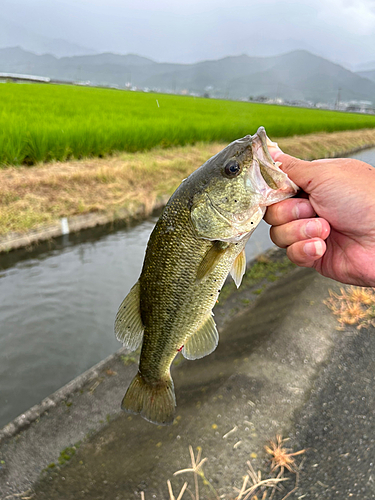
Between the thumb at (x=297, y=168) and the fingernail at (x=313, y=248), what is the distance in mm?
284

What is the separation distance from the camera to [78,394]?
11.3 ft

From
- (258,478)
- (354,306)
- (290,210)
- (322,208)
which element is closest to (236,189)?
(290,210)

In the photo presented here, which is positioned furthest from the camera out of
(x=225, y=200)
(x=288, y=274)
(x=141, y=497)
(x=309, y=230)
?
(x=288, y=274)

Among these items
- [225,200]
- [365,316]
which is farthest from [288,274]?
[225,200]

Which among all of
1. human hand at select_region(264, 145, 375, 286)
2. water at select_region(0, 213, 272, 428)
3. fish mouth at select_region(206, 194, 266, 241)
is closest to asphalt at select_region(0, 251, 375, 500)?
water at select_region(0, 213, 272, 428)

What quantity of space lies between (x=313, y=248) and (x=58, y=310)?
14.0ft

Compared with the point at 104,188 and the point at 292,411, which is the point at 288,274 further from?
the point at 104,188

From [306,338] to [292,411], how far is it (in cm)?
111

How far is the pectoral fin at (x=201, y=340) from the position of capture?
172cm

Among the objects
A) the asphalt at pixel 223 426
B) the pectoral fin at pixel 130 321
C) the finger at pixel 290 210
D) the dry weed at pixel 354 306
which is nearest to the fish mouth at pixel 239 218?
the finger at pixel 290 210

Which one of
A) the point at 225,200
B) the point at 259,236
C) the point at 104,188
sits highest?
the point at 225,200

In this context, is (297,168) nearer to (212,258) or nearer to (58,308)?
(212,258)

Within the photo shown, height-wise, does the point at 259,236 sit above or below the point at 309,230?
below

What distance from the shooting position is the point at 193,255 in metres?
1.56
